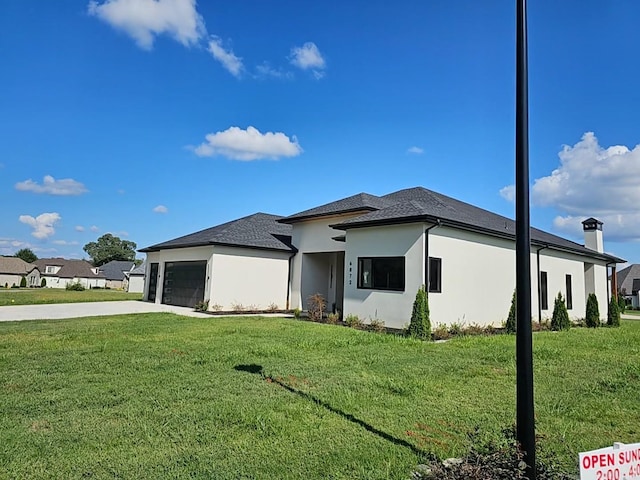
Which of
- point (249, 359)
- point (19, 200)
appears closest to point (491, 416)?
point (249, 359)

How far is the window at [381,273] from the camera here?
12.9 meters

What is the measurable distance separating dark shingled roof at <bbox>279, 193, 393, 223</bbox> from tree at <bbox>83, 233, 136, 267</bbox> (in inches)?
3620

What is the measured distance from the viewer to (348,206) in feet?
58.6

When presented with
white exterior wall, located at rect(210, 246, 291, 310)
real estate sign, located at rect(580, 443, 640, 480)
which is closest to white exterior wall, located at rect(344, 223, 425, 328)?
white exterior wall, located at rect(210, 246, 291, 310)

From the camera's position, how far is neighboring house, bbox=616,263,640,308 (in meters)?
48.4

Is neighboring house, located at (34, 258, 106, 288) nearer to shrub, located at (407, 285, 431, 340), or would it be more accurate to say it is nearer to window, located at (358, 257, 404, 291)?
window, located at (358, 257, 404, 291)

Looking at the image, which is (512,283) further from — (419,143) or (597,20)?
(597,20)

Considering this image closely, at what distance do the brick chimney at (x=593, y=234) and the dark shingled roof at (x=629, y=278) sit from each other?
35.4 m

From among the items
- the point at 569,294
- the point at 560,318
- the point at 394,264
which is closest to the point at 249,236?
the point at 394,264

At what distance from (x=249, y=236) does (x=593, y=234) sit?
19701 millimetres

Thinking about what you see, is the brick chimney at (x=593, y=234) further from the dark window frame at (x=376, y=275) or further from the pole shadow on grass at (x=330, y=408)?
the pole shadow on grass at (x=330, y=408)

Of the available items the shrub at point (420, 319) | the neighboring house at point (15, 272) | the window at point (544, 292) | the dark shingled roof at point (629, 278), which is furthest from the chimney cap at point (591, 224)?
the neighboring house at point (15, 272)

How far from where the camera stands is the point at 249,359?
25.6 ft

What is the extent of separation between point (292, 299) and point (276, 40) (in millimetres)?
12158
